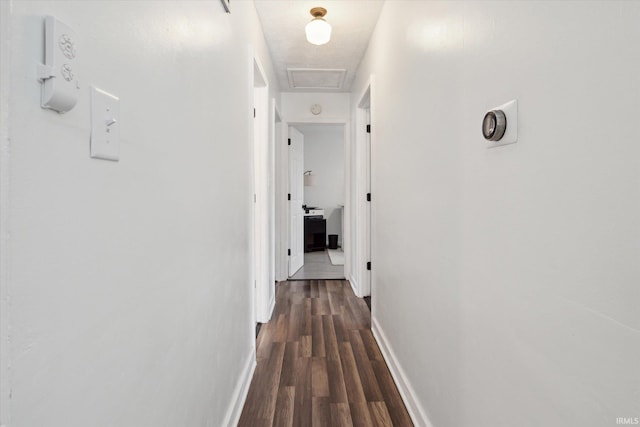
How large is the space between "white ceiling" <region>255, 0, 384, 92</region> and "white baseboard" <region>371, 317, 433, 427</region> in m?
2.38

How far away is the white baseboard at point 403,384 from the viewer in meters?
1.56

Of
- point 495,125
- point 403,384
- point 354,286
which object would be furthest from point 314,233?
point 495,125

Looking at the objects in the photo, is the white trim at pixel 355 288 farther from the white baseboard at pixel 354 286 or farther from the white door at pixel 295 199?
the white door at pixel 295 199

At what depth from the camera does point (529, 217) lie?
801 millimetres

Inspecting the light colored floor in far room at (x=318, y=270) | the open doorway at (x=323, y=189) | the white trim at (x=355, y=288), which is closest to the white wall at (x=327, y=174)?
the open doorway at (x=323, y=189)

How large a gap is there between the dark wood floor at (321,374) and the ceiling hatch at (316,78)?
2457 mm

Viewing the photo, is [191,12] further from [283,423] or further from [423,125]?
[283,423]

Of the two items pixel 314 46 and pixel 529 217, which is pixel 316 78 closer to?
pixel 314 46

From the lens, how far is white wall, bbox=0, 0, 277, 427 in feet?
1.42

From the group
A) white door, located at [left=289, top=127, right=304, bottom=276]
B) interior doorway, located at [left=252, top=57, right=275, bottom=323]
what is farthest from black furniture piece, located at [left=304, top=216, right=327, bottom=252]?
interior doorway, located at [left=252, top=57, right=275, bottom=323]

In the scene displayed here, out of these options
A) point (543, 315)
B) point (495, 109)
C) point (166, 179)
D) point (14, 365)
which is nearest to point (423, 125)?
point (495, 109)

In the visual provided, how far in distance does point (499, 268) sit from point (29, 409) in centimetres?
103

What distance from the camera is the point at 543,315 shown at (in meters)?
0.77

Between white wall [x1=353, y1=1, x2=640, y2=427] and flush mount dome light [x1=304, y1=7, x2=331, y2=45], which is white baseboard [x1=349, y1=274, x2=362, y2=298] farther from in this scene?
flush mount dome light [x1=304, y1=7, x2=331, y2=45]
